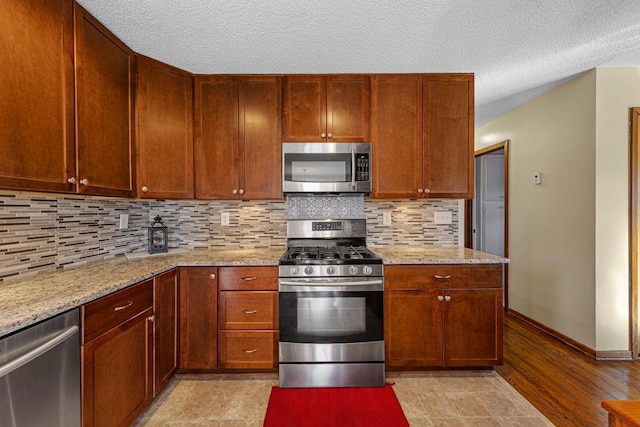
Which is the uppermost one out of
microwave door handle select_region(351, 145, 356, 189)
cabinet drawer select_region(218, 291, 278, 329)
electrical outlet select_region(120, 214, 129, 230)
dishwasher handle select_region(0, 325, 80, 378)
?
microwave door handle select_region(351, 145, 356, 189)

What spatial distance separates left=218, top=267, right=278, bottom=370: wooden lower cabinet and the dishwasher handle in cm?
96

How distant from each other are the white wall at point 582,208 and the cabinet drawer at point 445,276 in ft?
3.84

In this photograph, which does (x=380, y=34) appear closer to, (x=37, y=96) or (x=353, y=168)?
(x=353, y=168)

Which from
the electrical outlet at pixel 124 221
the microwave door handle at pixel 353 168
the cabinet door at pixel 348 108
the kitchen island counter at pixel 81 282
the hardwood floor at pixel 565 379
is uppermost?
the cabinet door at pixel 348 108

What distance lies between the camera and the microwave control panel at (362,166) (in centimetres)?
242

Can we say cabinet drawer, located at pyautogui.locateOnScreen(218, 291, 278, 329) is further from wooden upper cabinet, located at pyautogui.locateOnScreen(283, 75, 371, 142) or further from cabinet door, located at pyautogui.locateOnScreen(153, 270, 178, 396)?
wooden upper cabinet, located at pyautogui.locateOnScreen(283, 75, 371, 142)

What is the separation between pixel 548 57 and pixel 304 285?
8.37ft

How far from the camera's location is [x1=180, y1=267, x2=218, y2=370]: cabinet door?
213 centimetres

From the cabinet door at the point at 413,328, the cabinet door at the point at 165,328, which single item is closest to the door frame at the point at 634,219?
the cabinet door at the point at 413,328

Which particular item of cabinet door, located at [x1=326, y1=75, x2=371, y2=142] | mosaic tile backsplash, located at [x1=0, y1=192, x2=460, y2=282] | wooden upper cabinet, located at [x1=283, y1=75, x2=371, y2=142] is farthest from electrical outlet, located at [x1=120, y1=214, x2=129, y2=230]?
cabinet door, located at [x1=326, y1=75, x2=371, y2=142]

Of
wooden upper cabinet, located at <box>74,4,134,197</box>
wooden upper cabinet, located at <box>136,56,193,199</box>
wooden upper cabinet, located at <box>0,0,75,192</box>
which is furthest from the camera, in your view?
wooden upper cabinet, located at <box>136,56,193,199</box>

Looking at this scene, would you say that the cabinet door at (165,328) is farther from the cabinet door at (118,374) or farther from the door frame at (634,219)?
the door frame at (634,219)

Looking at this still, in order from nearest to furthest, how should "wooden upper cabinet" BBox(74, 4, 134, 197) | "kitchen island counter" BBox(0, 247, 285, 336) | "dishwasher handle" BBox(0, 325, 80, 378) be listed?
"dishwasher handle" BBox(0, 325, 80, 378), "kitchen island counter" BBox(0, 247, 285, 336), "wooden upper cabinet" BBox(74, 4, 134, 197)

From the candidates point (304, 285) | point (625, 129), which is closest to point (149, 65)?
point (304, 285)
